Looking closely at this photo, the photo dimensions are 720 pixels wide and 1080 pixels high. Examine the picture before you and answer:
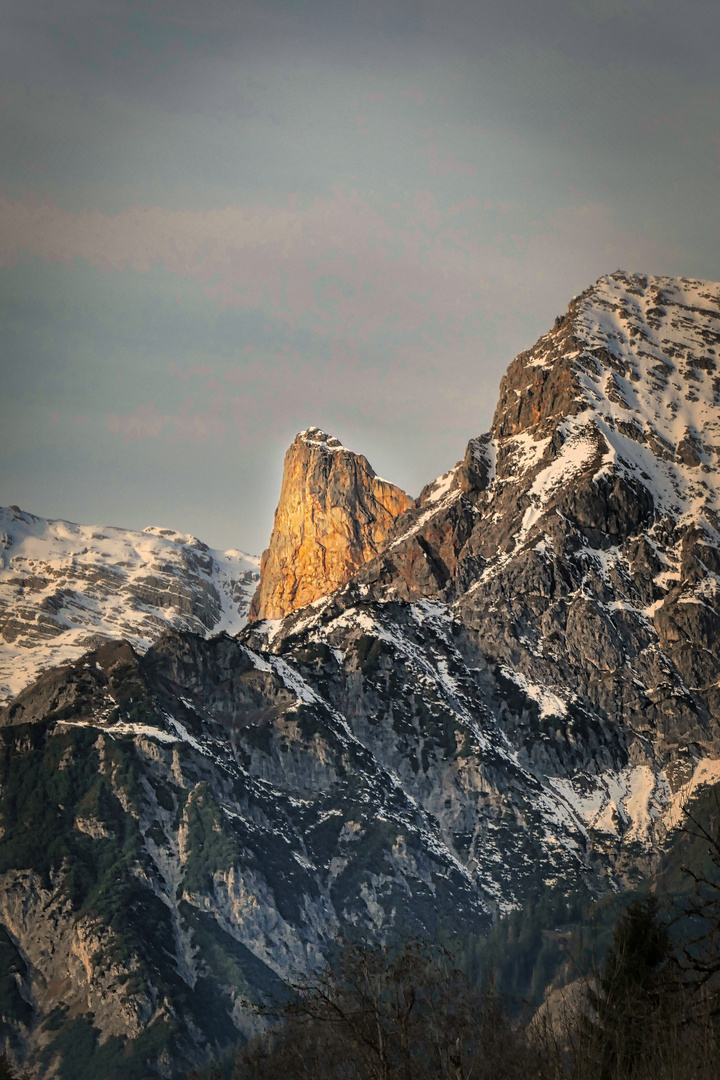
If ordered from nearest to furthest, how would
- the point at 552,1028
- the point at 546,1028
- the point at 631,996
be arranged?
1. the point at 631,996
2. the point at 552,1028
3. the point at 546,1028

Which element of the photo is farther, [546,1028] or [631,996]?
[546,1028]

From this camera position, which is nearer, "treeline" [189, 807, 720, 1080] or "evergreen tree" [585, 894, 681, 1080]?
"treeline" [189, 807, 720, 1080]

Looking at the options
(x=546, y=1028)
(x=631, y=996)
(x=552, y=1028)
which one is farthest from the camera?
(x=546, y=1028)

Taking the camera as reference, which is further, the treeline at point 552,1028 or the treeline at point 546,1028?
the treeline at point 546,1028

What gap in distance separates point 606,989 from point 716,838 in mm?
34916

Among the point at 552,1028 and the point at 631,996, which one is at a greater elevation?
the point at 631,996

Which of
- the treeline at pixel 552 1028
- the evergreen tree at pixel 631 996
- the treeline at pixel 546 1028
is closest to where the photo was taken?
the treeline at pixel 552 1028

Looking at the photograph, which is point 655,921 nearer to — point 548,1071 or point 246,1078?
point 548,1071

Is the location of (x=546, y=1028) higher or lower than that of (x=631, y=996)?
lower

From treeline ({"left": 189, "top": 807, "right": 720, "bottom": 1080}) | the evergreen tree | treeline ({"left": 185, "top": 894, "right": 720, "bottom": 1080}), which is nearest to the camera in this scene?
treeline ({"left": 189, "top": 807, "right": 720, "bottom": 1080})

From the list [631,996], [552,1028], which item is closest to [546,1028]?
[552,1028]

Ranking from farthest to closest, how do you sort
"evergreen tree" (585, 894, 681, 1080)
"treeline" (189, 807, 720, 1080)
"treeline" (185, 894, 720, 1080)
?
"evergreen tree" (585, 894, 681, 1080), "treeline" (185, 894, 720, 1080), "treeline" (189, 807, 720, 1080)

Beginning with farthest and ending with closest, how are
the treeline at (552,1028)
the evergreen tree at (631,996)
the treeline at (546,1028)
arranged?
the evergreen tree at (631,996) < the treeline at (546,1028) < the treeline at (552,1028)

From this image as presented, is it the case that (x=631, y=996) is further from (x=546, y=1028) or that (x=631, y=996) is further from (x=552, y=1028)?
(x=546, y=1028)
